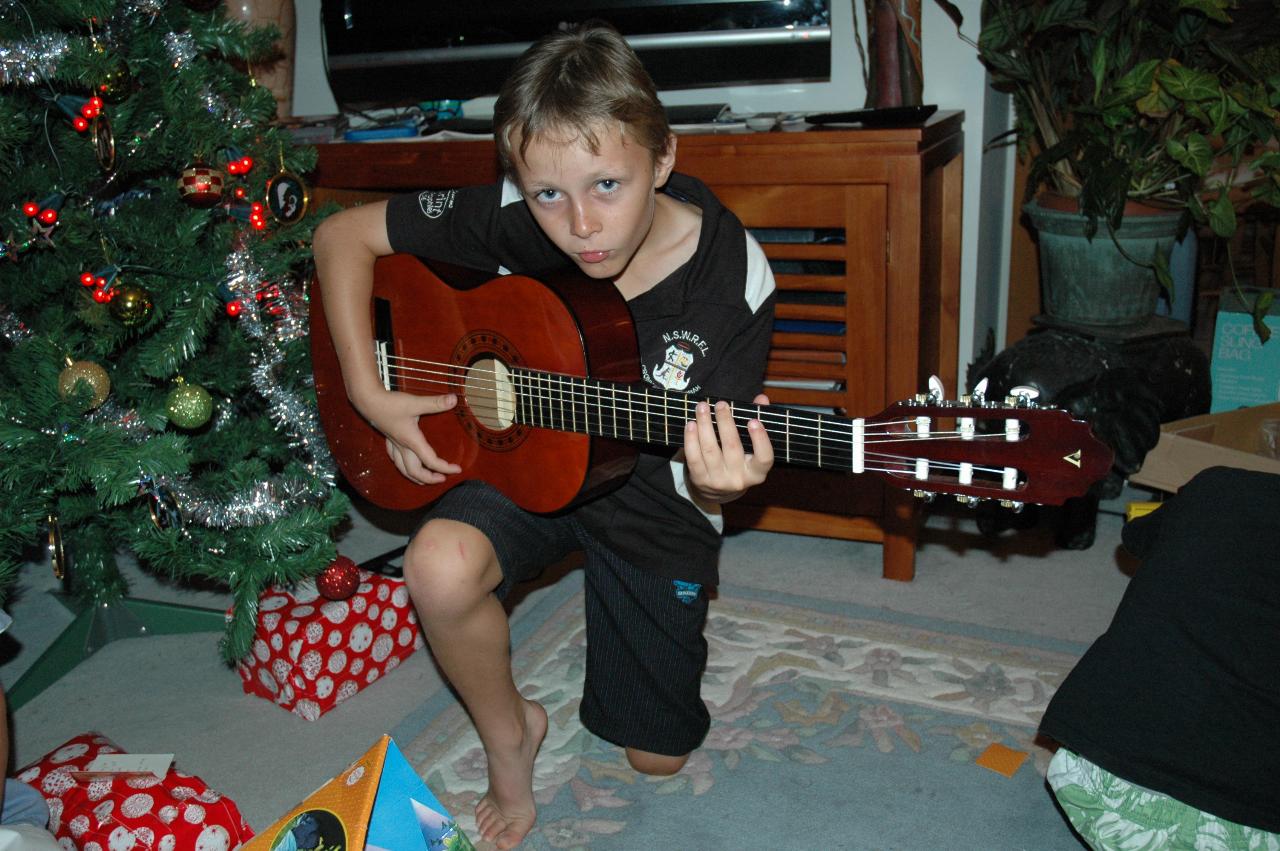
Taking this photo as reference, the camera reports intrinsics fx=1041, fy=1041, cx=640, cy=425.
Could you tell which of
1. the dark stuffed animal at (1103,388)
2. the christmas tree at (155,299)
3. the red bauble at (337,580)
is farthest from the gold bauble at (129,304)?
the dark stuffed animal at (1103,388)

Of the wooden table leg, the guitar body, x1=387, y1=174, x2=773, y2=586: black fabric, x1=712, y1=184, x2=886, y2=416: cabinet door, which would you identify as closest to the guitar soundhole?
the guitar body

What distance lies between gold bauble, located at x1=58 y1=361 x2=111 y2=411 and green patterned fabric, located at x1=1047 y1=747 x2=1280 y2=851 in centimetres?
133

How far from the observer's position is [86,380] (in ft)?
4.77

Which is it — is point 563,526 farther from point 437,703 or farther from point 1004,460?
point 1004,460

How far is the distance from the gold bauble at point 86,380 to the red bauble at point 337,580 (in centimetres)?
41

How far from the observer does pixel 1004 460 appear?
1.03m

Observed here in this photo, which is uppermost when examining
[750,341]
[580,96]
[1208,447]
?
[580,96]

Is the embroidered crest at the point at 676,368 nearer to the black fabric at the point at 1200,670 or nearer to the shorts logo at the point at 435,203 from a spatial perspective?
the shorts logo at the point at 435,203

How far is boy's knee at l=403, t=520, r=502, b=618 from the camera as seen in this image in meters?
1.25

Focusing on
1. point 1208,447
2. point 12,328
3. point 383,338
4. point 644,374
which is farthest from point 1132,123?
point 12,328

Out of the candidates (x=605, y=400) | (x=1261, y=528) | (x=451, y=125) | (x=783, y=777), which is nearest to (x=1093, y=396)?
(x=1261, y=528)

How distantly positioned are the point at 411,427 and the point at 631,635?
1.34ft

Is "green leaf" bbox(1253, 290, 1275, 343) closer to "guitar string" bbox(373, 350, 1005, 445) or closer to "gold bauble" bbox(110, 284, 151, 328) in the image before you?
"guitar string" bbox(373, 350, 1005, 445)

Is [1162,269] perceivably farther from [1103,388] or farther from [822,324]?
[822,324]
